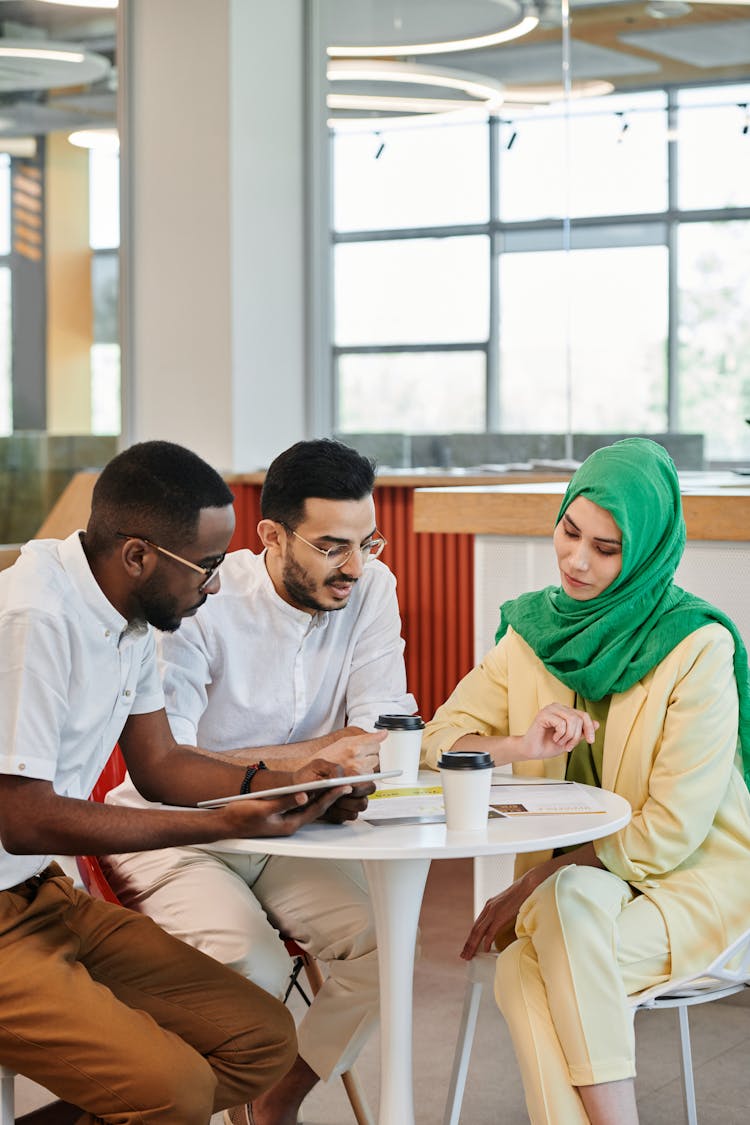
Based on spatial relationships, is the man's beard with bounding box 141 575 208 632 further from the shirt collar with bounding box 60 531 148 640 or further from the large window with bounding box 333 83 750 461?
the large window with bounding box 333 83 750 461

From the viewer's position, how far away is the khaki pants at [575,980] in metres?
2.07

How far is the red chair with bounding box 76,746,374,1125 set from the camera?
99.0 inches

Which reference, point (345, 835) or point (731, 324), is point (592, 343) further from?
point (345, 835)

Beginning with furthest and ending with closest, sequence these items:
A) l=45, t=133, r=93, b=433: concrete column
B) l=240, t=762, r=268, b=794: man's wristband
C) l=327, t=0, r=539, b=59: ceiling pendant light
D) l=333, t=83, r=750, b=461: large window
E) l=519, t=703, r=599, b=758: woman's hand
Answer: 1. l=45, t=133, r=93, b=433: concrete column
2. l=327, t=0, r=539, b=59: ceiling pendant light
3. l=333, t=83, r=750, b=461: large window
4. l=519, t=703, r=599, b=758: woman's hand
5. l=240, t=762, r=268, b=794: man's wristband

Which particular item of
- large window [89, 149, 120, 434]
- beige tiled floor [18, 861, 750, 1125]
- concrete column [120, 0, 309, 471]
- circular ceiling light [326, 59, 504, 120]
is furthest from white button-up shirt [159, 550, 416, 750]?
circular ceiling light [326, 59, 504, 120]

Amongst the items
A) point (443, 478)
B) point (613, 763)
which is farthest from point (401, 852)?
point (443, 478)

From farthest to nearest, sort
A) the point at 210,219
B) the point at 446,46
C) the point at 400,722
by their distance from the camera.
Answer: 1. the point at 446,46
2. the point at 210,219
3. the point at 400,722

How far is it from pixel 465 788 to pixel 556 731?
38 centimetres

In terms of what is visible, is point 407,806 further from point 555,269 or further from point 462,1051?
point 555,269

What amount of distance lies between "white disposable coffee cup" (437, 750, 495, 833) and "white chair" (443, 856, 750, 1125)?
1.45 feet

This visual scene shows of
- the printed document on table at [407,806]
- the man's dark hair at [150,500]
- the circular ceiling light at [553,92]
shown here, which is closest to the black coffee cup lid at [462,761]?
the printed document on table at [407,806]

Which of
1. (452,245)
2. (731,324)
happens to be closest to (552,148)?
(452,245)

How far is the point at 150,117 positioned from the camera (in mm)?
5629

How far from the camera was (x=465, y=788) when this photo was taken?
76.2 inches
